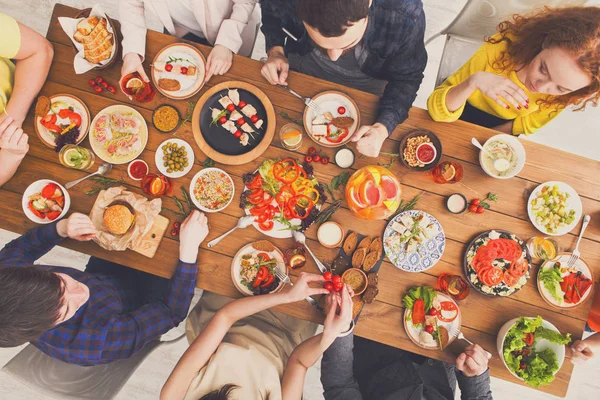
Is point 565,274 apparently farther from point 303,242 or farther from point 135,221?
point 135,221

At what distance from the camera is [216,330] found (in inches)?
68.7

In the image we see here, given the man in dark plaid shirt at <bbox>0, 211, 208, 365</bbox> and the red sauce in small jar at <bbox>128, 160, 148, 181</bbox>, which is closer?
the man in dark plaid shirt at <bbox>0, 211, 208, 365</bbox>

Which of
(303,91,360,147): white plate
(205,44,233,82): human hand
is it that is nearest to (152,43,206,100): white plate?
(205,44,233,82): human hand

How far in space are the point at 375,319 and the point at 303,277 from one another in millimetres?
429

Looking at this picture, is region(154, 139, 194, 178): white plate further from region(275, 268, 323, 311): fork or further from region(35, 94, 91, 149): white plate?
region(275, 268, 323, 311): fork

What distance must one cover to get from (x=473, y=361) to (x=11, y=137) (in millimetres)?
2403

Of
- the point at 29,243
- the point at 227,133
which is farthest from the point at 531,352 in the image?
the point at 29,243

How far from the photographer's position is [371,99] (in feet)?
6.04

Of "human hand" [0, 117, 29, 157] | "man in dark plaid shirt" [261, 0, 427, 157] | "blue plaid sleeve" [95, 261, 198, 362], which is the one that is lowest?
"blue plaid sleeve" [95, 261, 198, 362]

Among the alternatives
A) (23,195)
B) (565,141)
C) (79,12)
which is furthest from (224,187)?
(565,141)

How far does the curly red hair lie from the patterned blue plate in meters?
0.91

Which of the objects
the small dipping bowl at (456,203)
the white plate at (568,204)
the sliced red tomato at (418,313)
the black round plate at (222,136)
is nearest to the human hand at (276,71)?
the black round plate at (222,136)

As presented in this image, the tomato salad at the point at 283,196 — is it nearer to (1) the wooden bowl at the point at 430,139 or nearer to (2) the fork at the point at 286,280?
(2) the fork at the point at 286,280

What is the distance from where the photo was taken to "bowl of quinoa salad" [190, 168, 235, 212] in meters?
1.78
